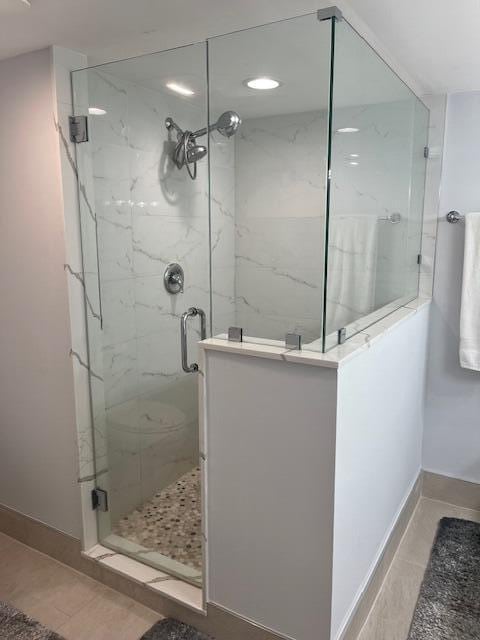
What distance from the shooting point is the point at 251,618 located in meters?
1.70

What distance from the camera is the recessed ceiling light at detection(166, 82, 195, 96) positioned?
2.07 m

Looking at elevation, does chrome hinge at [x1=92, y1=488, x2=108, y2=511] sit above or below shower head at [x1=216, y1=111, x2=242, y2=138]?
below

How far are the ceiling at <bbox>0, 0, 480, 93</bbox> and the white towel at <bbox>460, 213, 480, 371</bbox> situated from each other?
759mm

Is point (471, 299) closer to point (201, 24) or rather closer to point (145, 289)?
point (145, 289)

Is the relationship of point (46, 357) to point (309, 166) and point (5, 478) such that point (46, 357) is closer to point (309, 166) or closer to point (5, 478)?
point (5, 478)

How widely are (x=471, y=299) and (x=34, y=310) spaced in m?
A: 2.05

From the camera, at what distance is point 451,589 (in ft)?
6.78

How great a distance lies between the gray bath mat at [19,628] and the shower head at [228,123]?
1.94 metres

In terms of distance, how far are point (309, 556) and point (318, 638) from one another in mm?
274

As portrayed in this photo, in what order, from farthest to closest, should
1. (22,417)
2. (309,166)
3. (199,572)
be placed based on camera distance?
(22,417) < (199,572) < (309,166)

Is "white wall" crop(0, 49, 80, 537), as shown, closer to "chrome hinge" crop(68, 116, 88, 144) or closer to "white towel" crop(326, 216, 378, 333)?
"chrome hinge" crop(68, 116, 88, 144)

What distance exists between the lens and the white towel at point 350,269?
1616 mm

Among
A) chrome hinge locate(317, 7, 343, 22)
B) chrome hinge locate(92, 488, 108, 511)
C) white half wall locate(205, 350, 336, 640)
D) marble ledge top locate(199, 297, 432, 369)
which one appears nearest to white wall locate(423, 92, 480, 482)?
marble ledge top locate(199, 297, 432, 369)

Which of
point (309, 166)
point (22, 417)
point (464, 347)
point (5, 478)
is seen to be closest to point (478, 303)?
point (464, 347)
